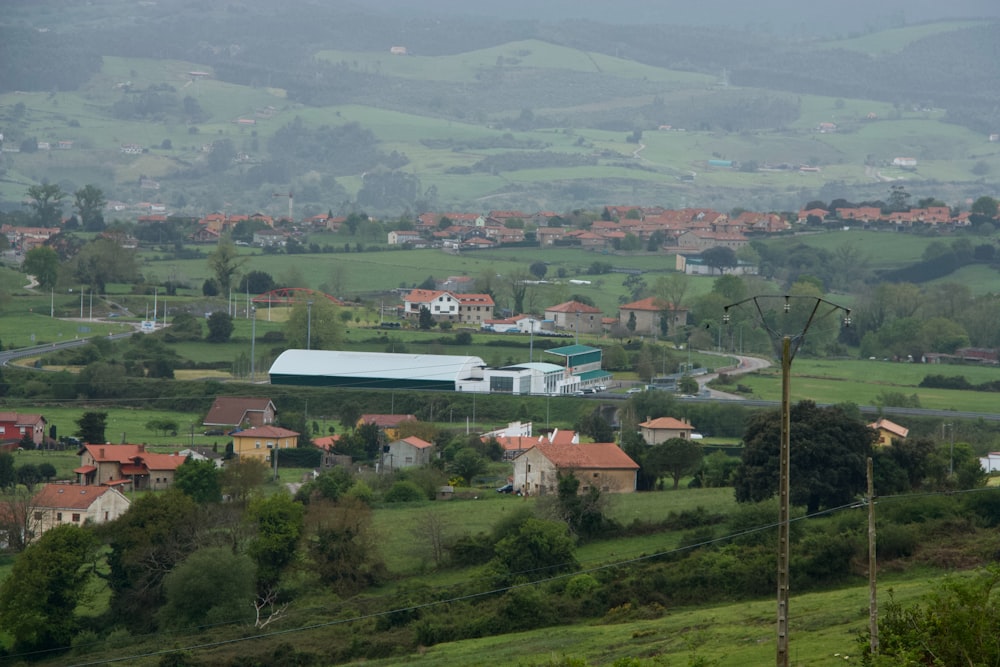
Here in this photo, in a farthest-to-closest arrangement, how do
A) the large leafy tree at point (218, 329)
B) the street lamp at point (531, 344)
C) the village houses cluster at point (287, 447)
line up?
the large leafy tree at point (218, 329), the street lamp at point (531, 344), the village houses cluster at point (287, 447)

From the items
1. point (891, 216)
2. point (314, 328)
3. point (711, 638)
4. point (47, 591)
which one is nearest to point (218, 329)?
point (314, 328)

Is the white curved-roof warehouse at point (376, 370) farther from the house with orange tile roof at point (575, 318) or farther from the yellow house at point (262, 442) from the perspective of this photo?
the house with orange tile roof at point (575, 318)

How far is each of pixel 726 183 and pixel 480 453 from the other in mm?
123219

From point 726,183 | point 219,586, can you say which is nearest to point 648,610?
point 219,586

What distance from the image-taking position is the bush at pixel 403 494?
31.3m

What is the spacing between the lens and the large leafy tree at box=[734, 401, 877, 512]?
2836cm

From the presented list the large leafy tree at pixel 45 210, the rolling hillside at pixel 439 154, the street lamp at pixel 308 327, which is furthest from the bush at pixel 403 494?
the rolling hillside at pixel 439 154

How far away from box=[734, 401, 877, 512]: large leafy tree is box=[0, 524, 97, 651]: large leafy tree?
38.9 ft

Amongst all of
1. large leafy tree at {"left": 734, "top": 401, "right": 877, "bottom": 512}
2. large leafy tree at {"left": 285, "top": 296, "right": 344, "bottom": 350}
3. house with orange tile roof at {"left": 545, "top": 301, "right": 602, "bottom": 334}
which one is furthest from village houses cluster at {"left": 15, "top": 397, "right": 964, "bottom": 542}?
house with orange tile roof at {"left": 545, "top": 301, "right": 602, "bottom": 334}

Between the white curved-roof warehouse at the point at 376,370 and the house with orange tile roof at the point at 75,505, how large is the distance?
1662 centimetres

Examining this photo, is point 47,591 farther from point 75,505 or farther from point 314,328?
point 314,328

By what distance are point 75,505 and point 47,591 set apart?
5.55 m

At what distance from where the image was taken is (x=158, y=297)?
65062mm

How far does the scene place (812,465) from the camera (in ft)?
93.8
